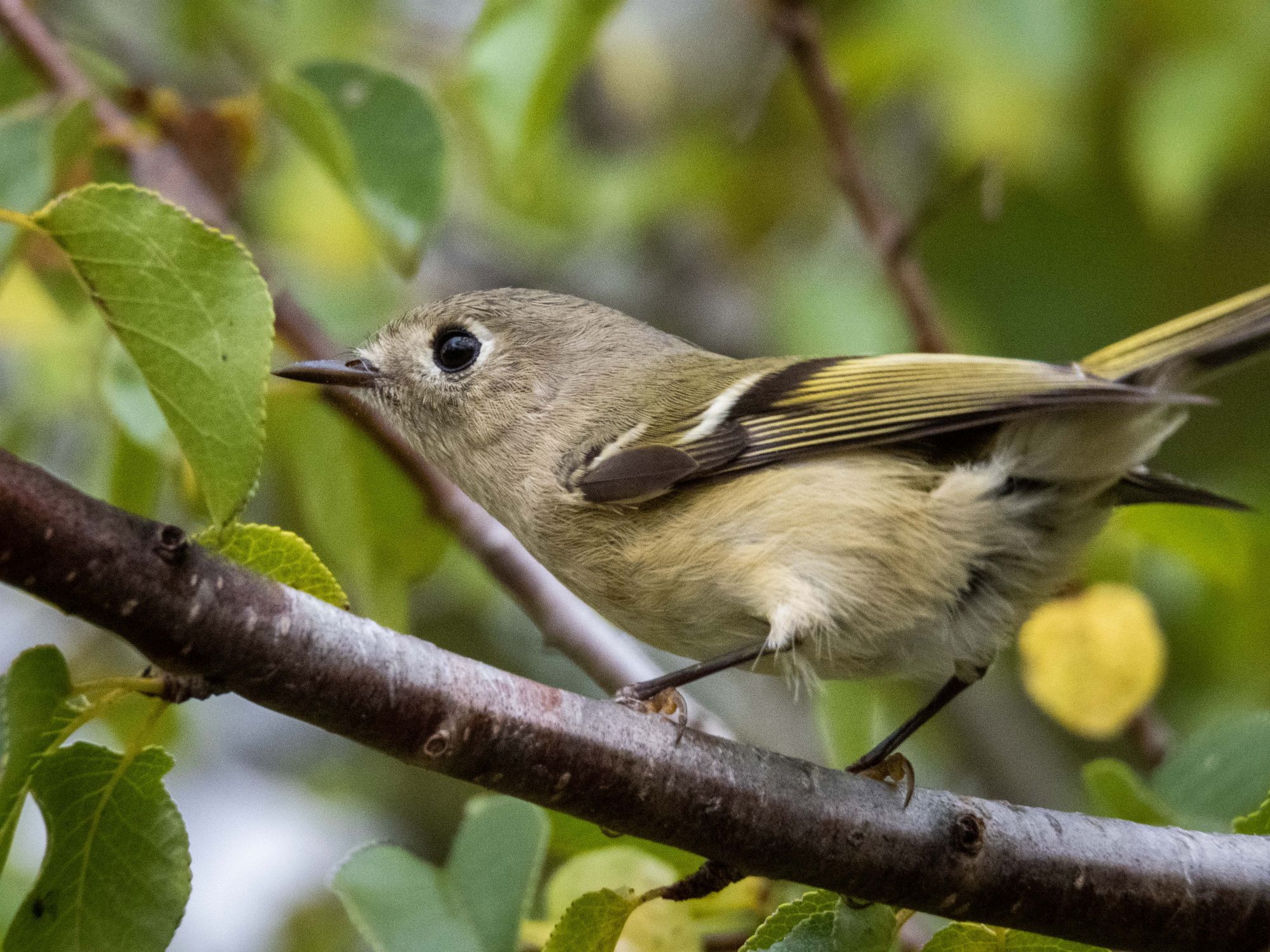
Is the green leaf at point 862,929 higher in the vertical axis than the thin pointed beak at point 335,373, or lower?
lower

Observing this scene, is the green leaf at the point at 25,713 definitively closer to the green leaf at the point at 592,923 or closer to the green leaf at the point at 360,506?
the green leaf at the point at 592,923

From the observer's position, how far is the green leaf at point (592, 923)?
4.65ft

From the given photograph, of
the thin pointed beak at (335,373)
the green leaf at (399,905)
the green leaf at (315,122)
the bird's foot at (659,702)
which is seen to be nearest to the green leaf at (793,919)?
the bird's foot at (659,702)

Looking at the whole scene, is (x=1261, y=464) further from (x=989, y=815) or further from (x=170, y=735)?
(x=170, y=735)

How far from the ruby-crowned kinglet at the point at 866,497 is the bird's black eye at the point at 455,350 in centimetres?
24

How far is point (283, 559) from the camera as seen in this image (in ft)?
4.49

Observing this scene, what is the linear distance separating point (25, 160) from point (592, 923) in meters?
1.39

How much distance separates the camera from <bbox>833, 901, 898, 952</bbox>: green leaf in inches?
56.3

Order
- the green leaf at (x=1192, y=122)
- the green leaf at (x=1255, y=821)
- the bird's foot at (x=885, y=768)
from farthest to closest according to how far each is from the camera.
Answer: the green leaf at (x=1192, y=122) < the bird's foot at (x=885, y=768) < the green leaf at (x=1255, y=821)

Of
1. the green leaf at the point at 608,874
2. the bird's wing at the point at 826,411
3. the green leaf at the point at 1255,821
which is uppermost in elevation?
the bird's wing at the point at 826,411

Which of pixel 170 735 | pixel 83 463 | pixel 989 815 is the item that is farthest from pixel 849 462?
pixel 83 463

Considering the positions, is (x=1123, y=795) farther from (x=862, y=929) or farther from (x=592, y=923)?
(x=592, y=923)

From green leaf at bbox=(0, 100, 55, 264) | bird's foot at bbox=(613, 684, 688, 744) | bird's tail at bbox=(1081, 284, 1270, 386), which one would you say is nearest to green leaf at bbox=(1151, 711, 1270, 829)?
bird's tail at bbox=(1081, 284, 1270, 386)

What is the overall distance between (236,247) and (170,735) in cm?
183
